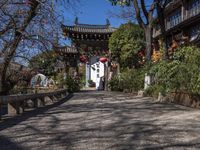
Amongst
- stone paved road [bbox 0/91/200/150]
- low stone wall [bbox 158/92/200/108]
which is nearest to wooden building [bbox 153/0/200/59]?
low stone wall [bbox 158/92/200/108]

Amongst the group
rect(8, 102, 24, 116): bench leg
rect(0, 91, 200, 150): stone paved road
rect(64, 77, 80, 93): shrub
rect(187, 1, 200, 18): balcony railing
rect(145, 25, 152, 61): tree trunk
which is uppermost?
rect(187, 1, 200, 18): balcony railing

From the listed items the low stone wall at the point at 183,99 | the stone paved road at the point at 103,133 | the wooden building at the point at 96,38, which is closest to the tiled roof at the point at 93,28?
the wooden building at the point at 96,38

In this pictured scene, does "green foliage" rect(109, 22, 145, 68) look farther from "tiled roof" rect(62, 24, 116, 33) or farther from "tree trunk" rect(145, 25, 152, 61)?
"tree trunk" rect(145, 25, 152, 61)

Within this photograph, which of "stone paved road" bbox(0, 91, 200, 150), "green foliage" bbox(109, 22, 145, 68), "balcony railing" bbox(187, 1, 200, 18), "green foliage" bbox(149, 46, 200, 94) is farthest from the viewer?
"green foliage" bbox(109, 22, 145, 68)

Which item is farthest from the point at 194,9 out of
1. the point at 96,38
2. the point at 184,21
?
A: the point at 96,38

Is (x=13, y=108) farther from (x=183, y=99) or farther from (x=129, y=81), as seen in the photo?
(x=129, y=81)

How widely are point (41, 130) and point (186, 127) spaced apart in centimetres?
315

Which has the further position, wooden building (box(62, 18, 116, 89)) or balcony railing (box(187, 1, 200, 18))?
wooden building (box(62, 18, 116, 89))

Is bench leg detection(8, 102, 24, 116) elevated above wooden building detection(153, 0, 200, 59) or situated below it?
below

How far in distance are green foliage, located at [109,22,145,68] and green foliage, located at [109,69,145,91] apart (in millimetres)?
3494

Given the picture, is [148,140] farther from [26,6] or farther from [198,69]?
[26,6]

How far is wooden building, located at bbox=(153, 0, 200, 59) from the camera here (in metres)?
31.3

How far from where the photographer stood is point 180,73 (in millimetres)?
15352

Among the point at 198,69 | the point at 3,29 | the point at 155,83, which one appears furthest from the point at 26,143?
the point at 155,83
